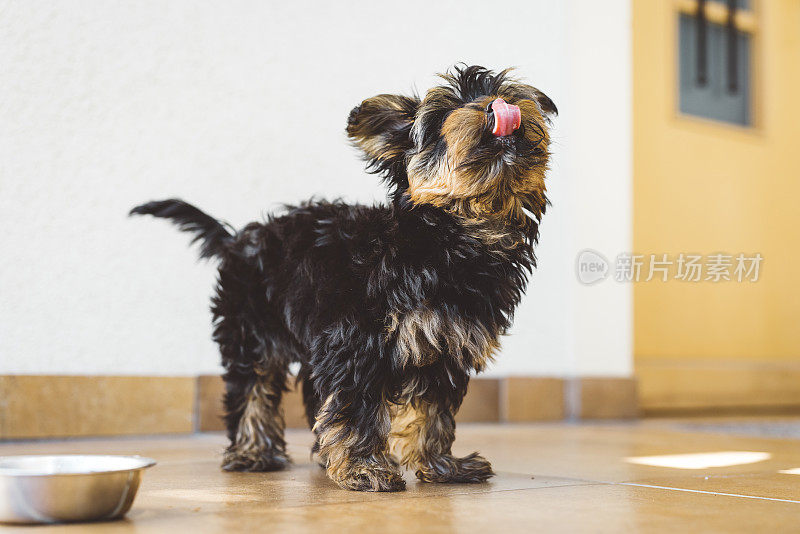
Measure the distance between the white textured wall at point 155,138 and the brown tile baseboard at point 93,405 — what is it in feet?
0.19

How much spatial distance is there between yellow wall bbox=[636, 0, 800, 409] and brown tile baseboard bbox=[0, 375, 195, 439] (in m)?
2.81

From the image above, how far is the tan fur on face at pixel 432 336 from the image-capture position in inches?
84.9

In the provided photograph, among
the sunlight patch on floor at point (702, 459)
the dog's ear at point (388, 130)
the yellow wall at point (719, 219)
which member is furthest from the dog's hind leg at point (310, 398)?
the yellow wall at point (719, 219)

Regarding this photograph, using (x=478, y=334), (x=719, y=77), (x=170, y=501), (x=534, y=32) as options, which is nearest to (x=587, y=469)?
(x=478, y=334)

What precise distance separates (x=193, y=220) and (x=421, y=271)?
0.84m

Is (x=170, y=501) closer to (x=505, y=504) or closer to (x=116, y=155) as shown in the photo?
(x=505, y=504)

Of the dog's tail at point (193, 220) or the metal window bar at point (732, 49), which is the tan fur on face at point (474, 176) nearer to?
the dog's tail at point (193, 220)

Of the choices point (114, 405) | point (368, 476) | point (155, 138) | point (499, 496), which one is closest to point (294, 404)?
point (114, 405)

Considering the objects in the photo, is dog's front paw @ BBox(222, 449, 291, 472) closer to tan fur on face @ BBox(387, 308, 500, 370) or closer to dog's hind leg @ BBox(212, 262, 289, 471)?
dog's hind leg @ BBox(212, 262, 289, 471)

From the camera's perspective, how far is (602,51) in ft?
16.3

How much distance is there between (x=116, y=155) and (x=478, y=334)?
76.2 inches

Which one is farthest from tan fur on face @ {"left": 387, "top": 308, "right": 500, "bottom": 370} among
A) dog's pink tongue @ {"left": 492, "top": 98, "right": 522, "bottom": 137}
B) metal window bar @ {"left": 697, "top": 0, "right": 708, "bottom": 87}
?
metal window bar @ {"left": 697, "top": 0, "right": 708, "bottom": 87}

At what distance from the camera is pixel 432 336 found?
2150 millimetres

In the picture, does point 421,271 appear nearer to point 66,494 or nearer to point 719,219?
point 66,494
